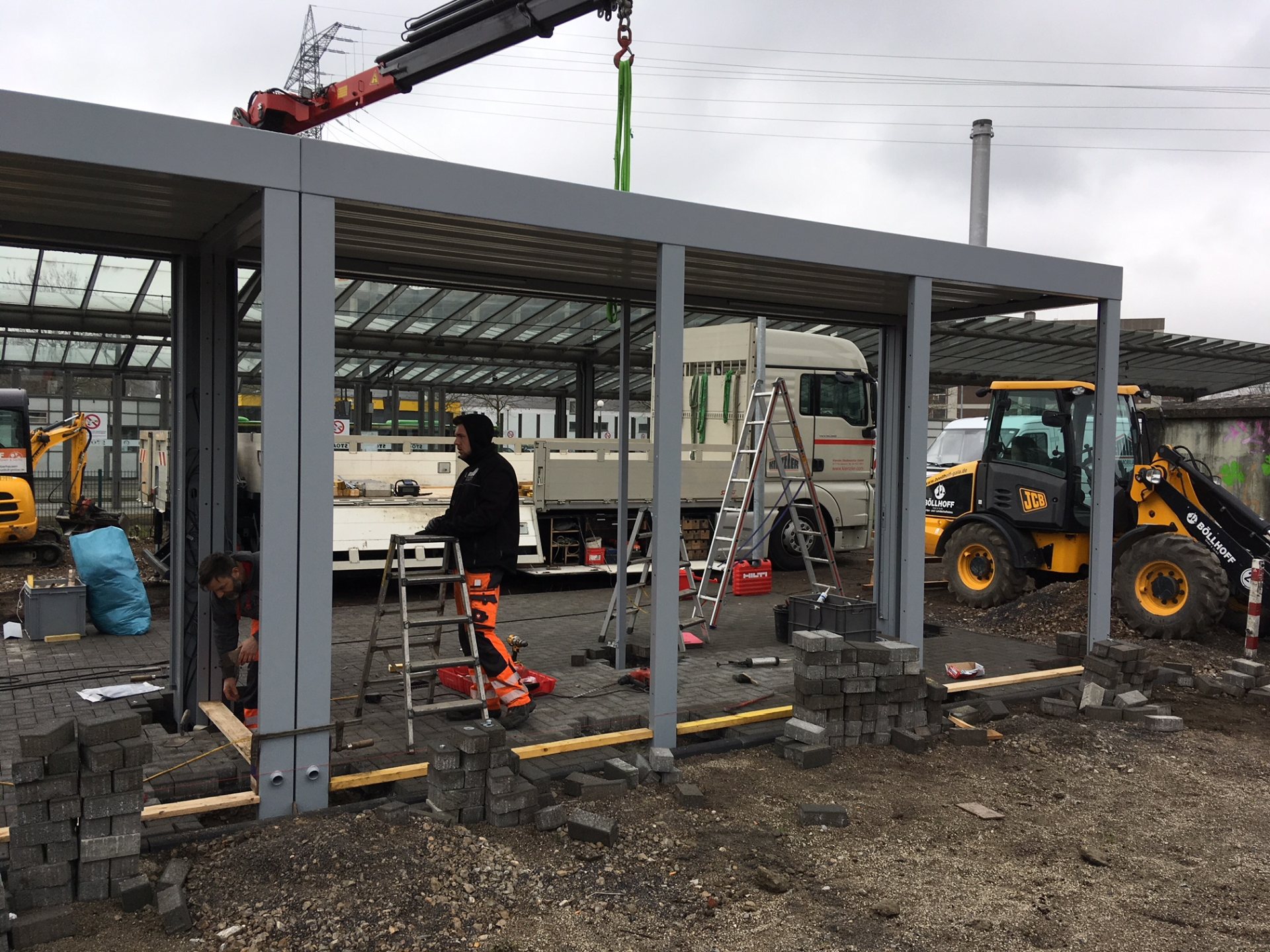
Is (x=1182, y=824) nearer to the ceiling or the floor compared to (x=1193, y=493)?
nearer to the floor

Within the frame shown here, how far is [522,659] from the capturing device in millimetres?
8219

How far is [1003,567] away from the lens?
10.8 metres

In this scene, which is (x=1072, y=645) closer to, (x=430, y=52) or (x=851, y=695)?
(x=851, y=695)

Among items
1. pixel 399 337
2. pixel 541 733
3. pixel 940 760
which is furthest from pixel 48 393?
pixel 940 760

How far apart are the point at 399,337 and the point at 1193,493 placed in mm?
13070

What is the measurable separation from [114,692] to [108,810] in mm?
3237

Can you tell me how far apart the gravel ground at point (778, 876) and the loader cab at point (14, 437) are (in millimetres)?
11395

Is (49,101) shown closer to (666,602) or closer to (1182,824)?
(666,602)


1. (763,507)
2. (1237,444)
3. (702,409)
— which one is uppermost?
(702,409)

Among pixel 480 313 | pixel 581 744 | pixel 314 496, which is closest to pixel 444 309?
pixel 480 313

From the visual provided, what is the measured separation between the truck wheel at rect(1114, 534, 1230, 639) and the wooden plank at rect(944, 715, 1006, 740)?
3804 mm

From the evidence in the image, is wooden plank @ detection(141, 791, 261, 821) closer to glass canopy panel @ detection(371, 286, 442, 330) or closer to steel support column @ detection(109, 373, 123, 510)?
glass canopy panel @ detection(371, 286, 442, 330)

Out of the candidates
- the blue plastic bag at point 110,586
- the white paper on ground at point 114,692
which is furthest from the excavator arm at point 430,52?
the white paper on ground at point 114,692

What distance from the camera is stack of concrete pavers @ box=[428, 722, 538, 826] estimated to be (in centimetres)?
446
